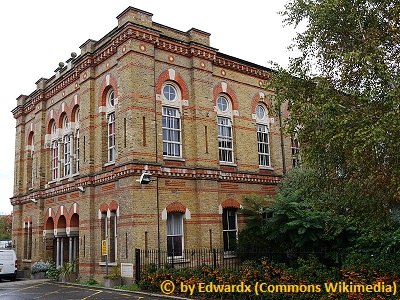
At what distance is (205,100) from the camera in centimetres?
2089

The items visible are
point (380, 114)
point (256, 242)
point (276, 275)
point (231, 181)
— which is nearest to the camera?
point (380, 114)

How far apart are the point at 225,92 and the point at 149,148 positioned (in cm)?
621

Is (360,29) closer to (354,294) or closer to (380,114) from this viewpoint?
(380,114)

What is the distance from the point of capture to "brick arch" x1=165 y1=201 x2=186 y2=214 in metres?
18.6

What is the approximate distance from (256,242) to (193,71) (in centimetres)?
899

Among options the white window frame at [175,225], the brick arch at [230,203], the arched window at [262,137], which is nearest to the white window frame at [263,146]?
the arched window at [262,137]

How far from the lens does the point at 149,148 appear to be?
18.4 m

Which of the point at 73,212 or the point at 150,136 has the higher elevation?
the point at 150,136

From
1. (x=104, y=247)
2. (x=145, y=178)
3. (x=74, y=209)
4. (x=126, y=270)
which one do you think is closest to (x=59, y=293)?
(x=104, y=247)

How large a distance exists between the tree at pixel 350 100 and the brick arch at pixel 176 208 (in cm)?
812

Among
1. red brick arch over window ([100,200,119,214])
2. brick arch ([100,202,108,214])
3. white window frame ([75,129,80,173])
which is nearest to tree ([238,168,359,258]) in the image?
red brick arch over window ([100,200,119,214])

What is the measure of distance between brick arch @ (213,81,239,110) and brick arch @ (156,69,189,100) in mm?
1981

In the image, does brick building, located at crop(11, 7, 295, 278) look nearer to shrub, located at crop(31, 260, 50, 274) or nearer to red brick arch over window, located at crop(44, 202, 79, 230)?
red brick arch over window, located at crop(44, 202, 79, 230)

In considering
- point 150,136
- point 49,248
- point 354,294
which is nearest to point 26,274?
point 49,248
